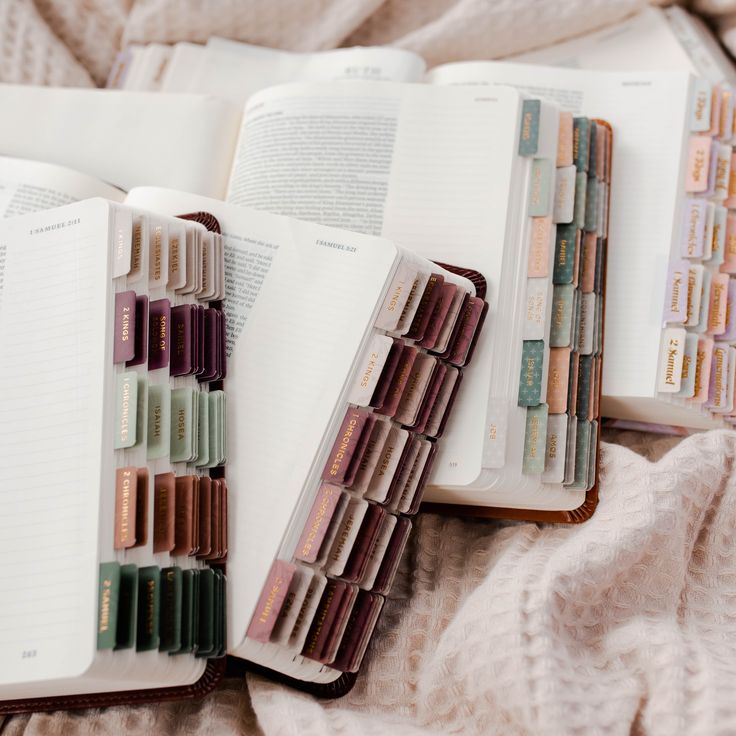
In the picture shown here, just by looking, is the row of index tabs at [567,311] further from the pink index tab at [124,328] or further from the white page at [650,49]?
the pink index tab at [124,328]

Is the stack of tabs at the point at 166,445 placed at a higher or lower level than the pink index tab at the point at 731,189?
lower

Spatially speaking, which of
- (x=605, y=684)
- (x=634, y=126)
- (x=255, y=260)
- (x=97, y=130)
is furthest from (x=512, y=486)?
(x=97, y=130)

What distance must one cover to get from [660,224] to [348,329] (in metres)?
0.34

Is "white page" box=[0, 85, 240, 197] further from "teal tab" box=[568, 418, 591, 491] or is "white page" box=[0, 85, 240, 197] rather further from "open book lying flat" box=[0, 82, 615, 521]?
"teal tab" box=[568, 418, 591, 491]

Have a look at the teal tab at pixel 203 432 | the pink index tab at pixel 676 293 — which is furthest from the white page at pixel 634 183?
the teal tab at pixel 203 432

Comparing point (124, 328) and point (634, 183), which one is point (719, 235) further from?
point (124, 328)

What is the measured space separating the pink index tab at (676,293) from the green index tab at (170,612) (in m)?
0.48

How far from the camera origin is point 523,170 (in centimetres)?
75

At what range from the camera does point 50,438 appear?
1.93ft

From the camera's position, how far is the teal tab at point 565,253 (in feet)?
2.41

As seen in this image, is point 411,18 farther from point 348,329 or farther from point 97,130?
point 348,329

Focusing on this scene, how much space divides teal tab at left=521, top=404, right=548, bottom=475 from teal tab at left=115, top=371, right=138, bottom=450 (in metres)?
0.31

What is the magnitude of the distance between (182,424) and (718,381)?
0.48 metres

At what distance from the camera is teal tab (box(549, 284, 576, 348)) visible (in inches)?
28.4
